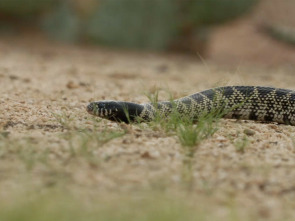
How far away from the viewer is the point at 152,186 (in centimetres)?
367

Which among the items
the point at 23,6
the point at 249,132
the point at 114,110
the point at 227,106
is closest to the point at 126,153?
the point at 114,110

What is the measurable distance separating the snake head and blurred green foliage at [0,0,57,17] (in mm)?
8895

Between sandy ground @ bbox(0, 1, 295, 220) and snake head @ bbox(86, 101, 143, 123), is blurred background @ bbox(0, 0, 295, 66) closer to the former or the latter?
sandy ground @ bbox(0, 1, 295, 220)

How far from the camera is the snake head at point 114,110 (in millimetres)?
5719

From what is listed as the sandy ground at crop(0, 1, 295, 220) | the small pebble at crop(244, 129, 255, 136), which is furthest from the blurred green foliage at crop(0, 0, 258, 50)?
the small pebble at crop(244, 129, 255, 136)

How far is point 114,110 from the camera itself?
19.0ft

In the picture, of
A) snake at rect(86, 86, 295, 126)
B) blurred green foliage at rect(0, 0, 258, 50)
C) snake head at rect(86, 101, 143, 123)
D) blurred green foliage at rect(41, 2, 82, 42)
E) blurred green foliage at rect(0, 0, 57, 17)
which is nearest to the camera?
snake head at rect(86, 101, 143, 123)

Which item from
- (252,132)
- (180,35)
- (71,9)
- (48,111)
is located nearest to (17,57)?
(71,9)

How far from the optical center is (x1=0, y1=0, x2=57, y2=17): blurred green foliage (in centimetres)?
1390

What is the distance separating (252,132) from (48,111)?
2.13 meters

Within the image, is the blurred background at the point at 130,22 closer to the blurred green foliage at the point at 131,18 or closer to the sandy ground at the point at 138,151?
the blurred green foliage at the point at 131,18

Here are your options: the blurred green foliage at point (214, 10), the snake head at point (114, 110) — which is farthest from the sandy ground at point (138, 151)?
the blurred green foliage at point (214, 10)

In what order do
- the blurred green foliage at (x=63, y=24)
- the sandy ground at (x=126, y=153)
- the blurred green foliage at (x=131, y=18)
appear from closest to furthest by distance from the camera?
the sandy ground at (x=126, y=153), the blurred green foliage at (x=131, y=18), the blurred green foliage at (x=63, y=24)

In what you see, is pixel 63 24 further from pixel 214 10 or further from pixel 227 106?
pixel 227 106
